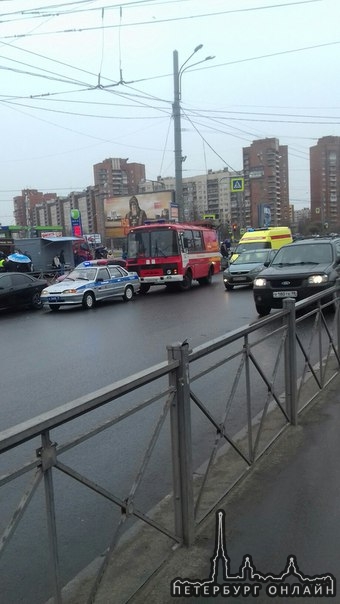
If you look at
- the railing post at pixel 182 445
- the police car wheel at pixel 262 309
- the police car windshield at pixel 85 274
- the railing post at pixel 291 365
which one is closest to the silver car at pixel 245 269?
the police car windshield at pixel 85 274

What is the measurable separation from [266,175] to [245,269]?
4482cm

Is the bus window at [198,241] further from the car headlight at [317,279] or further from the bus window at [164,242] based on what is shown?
the car headlight at [317,279]

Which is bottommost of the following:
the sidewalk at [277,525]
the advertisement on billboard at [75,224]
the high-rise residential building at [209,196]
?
the sidewalk at [277,525]

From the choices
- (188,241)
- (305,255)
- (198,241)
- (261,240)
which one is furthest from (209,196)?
(305,255)

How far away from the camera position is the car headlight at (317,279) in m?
12.0

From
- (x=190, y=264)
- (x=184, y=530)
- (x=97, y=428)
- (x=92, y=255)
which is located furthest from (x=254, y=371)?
(x=92, y=255)

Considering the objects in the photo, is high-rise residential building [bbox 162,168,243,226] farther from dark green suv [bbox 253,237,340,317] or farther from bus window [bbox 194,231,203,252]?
dark green suv [bbox 253,237,340,317]

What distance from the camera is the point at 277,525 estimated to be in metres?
3.31

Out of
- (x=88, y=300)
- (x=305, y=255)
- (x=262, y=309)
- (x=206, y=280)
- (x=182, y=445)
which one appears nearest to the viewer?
(x=182, y=445)

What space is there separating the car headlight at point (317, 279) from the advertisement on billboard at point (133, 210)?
3665 cm

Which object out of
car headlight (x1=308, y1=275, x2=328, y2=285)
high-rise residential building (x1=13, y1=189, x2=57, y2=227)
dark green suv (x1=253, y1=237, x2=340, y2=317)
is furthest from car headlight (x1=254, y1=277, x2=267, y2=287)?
high-rise residential building (x1=13, y1=189, x2=57, y2=227)

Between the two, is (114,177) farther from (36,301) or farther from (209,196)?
(36,301)

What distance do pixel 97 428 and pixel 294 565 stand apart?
4.41 ft

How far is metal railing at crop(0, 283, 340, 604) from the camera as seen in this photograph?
2232 mm
